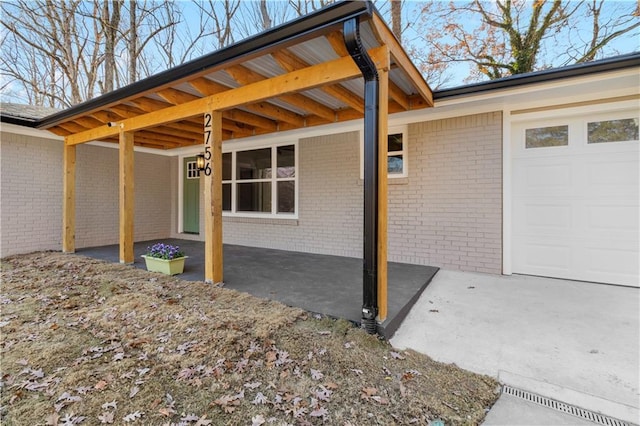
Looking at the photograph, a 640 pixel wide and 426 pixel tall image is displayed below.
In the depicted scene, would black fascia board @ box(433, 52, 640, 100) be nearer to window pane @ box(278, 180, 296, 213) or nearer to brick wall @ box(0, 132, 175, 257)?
window pane @ box(278, 180, 296, 213)

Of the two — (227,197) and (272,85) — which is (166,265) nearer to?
(272,85)

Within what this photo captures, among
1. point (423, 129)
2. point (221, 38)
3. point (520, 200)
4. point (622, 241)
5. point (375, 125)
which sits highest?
point (221, 38)

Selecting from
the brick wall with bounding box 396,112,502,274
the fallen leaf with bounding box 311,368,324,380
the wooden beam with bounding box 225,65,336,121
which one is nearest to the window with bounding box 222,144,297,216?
the wooden beam with bounding box 225,65,336,121

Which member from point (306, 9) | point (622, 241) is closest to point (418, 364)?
Answer: point (622, 241)

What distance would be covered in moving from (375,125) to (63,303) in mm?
3995

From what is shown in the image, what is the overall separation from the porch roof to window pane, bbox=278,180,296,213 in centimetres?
129

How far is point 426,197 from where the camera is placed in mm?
5227

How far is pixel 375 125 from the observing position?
2.64 m

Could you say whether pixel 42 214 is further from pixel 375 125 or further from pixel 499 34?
pixel 499 34

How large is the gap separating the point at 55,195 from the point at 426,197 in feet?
25.6

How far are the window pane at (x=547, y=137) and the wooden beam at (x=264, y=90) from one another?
130 inches

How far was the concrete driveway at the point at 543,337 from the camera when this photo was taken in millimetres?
2004

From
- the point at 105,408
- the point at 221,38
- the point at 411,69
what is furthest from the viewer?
the point at 221,38

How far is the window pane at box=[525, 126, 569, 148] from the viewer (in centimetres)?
441
